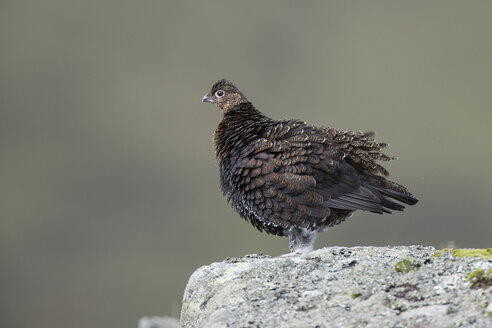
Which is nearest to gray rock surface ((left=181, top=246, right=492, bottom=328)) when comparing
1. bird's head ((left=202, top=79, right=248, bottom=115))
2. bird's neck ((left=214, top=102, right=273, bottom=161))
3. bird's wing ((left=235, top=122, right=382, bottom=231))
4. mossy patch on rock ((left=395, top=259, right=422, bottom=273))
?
mossy patch on rock ((left=395, top=259, right=422, bottom=273))

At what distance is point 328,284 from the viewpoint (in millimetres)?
5129

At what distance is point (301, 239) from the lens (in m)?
8.01

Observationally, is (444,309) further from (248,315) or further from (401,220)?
(401,220)

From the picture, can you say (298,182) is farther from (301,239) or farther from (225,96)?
(225,96)

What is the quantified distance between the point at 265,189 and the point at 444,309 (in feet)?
11.3

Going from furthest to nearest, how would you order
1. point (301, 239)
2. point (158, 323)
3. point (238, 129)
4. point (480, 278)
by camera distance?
point (158, 323)
point (238, 129)
point (301, 239)
point (480, 278)

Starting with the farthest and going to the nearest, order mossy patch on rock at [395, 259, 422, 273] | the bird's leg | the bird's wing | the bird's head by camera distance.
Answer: the bird's head < the bird's leg < the bird's wing < mossy patch on rock at [395, 259, 422, 273]

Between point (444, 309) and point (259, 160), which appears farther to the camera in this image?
point (259, 160)

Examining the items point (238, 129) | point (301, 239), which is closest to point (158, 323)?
point (301, 239)

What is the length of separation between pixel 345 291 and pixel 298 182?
2.82 metres

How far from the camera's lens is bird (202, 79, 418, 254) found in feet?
25.1

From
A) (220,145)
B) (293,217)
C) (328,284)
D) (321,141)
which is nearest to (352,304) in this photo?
(328,284)

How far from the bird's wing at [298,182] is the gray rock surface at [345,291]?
1.69 meters

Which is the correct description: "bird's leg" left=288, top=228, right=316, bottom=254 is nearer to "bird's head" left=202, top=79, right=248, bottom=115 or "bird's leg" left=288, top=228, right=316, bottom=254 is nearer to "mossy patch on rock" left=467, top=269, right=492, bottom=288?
"bird's head" left=202, top=79, right=248, bottom=115
